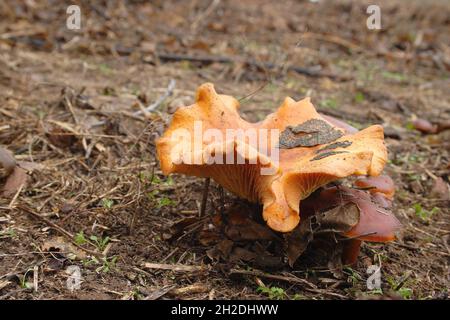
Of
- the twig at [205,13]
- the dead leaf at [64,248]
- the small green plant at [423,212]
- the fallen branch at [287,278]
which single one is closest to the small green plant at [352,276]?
the fallen branch at [287,278]

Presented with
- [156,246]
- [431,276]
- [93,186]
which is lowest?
[431,276]

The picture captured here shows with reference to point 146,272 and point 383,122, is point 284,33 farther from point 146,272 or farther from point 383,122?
point 146,272

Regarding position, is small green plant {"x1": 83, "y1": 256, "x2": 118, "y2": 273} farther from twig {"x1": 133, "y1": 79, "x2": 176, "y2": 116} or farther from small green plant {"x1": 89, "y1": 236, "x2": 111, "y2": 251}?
twig {"x1": 133, "y1": 79, "x2": 176, "y2": 116}

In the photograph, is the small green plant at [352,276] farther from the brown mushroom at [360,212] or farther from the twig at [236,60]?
the twig at [236,60]

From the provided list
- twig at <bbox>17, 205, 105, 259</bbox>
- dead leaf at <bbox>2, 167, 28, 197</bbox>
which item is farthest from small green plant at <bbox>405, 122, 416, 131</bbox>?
dead leaf at <bbox>2, 167, 28, 197</bbox>

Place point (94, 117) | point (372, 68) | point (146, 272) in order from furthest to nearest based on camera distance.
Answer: point (372, 68)
point (94, 117)
point (146, 272)
